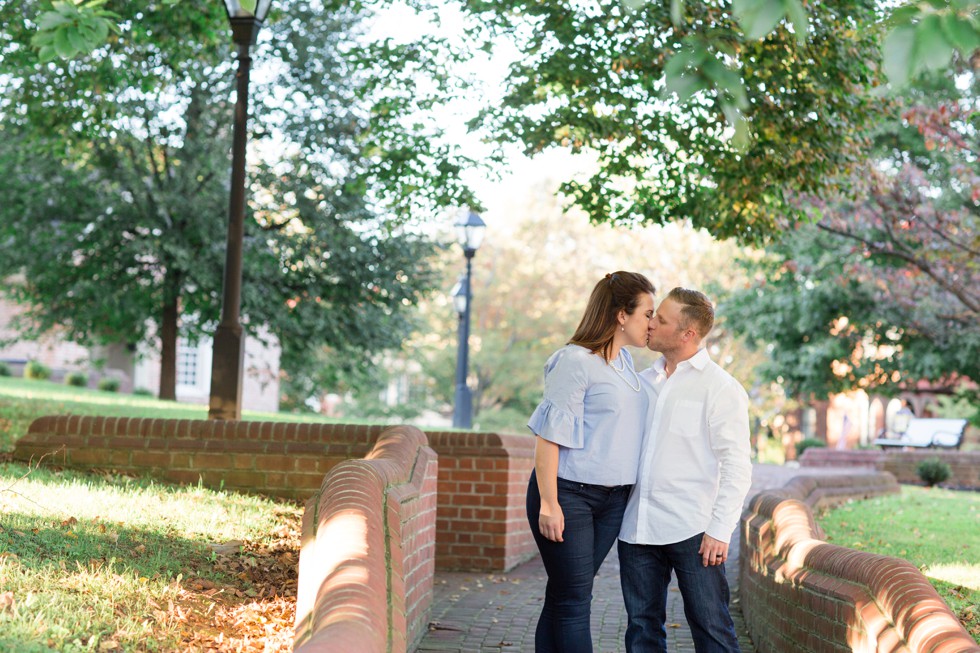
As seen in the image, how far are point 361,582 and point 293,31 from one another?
19040mm

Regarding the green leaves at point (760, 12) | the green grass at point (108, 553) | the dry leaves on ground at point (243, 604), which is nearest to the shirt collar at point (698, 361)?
the dry leaves on ground at point (243, 604)

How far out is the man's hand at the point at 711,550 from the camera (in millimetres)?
4629

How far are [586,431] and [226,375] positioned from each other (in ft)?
18.9

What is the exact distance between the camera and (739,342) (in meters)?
37.4

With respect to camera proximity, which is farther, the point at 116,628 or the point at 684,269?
the point at 684,269

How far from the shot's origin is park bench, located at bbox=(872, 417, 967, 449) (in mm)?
26312

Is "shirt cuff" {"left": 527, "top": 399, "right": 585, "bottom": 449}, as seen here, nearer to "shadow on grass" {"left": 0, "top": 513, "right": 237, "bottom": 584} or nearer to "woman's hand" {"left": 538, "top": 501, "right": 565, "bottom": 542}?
"woman's hand" {"left": 538, "top": 501, "right": 565, "bottom": 542}

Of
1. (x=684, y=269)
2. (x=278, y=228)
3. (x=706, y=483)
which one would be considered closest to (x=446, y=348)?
(x=684, y=269)

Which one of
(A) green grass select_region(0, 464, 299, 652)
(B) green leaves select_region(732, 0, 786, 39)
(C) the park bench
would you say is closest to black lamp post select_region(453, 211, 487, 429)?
(A) green grass select_region(0, 464, 299, 652)

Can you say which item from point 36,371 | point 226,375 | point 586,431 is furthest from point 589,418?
point 36,371

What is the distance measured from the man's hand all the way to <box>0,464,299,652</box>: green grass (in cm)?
218

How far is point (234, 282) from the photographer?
978 centimetres

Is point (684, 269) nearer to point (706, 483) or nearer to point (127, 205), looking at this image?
point (127, 205)

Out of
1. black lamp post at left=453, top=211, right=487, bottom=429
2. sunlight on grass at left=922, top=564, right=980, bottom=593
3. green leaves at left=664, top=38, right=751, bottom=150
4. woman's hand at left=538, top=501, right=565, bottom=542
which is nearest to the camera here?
green leaves at left=664, top=38, right=751, bottom=150
